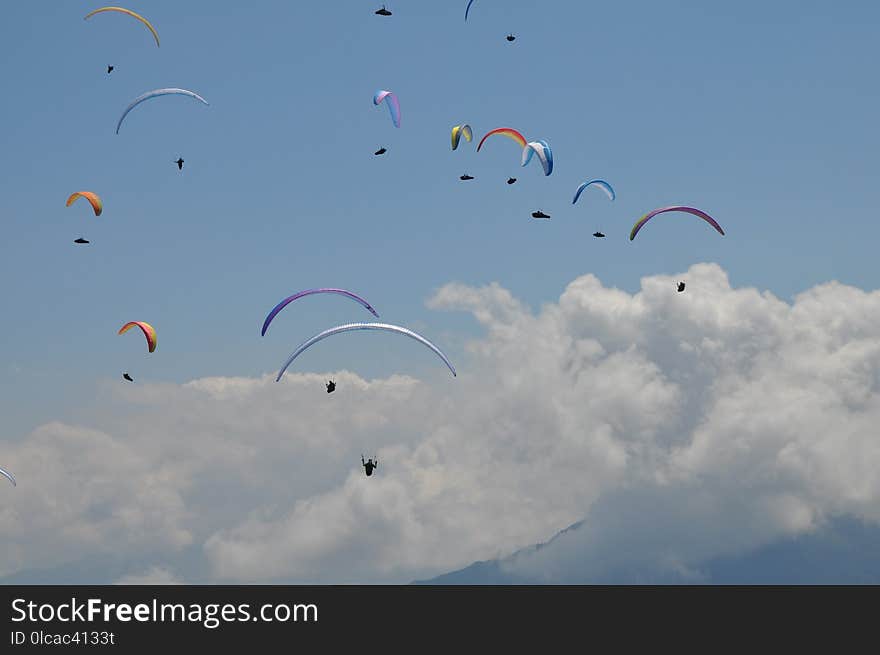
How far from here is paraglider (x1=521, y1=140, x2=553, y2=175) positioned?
78125 millimetres

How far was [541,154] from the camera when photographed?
258 feet

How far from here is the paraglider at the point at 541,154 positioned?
78.1 metres
